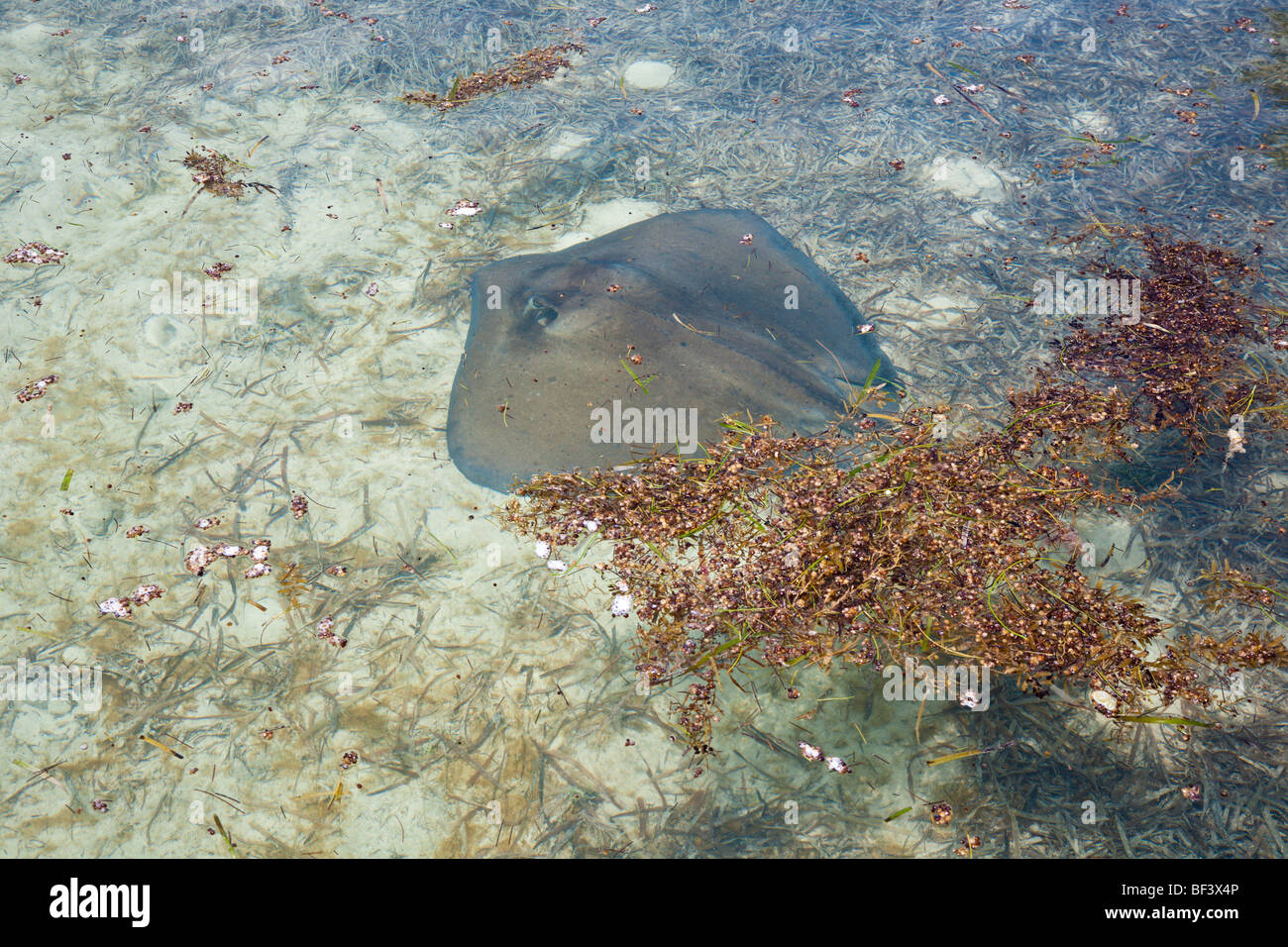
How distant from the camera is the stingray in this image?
5004 mm

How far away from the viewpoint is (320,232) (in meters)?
7.12

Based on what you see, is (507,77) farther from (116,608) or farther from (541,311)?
(116,608)

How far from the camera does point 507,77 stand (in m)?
8.69

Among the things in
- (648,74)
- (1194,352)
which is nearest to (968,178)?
(1194,352)

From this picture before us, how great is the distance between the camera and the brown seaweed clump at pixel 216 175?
24.5ft

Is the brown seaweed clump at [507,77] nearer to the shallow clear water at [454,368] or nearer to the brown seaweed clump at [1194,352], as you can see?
the shallow clear water at [454,368]

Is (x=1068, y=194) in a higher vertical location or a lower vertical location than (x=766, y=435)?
higher

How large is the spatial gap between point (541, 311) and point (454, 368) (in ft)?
3.75

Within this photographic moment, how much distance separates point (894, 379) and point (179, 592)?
5.16m

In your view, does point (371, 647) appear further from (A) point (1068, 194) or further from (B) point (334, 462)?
(A) point (1068, 194)

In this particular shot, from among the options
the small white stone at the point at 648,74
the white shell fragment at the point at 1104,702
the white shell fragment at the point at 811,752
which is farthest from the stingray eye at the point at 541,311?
the small white stone at the point at 648,74

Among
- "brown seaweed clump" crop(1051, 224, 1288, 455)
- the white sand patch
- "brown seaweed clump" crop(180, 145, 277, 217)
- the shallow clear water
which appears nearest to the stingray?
the shallow clear water

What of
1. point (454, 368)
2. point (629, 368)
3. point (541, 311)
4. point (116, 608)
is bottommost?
point (116, 608)
